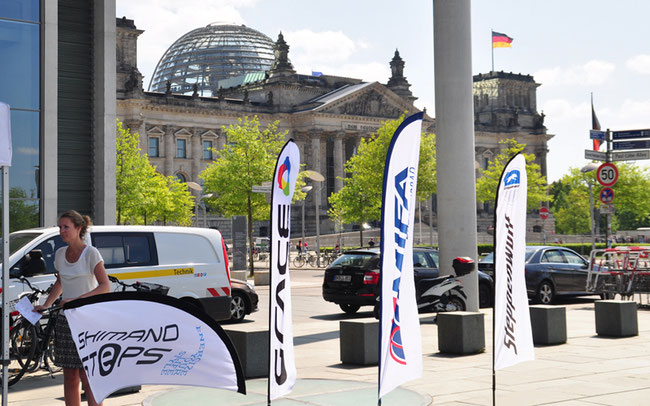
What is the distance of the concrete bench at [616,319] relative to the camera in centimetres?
1417

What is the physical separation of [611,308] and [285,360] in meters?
8.93

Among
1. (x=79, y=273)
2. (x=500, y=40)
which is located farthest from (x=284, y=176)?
(x=500, y=40)

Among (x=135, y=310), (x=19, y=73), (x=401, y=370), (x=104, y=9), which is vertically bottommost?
(x=401, y=370)

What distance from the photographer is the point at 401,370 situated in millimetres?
6844

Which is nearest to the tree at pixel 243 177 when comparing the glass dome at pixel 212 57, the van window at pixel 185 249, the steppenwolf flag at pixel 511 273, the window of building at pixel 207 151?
the van window at pixel 185 249

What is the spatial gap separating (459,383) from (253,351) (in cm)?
247

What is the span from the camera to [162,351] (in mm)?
5691

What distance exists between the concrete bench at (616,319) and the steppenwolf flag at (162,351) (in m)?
10.0

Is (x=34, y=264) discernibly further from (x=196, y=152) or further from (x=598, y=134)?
(x=196, y=152)

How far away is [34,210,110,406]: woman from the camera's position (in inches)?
282

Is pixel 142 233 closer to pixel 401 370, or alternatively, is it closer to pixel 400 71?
pixel 401 370

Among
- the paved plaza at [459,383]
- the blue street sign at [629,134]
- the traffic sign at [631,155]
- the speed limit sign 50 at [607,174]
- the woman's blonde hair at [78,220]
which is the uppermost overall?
the blue street sign at [629,134]

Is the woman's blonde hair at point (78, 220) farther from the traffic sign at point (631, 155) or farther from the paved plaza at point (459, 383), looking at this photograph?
the traffic sign at point (631, 155)

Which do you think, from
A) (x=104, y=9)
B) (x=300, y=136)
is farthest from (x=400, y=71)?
(x=104, y=9)
